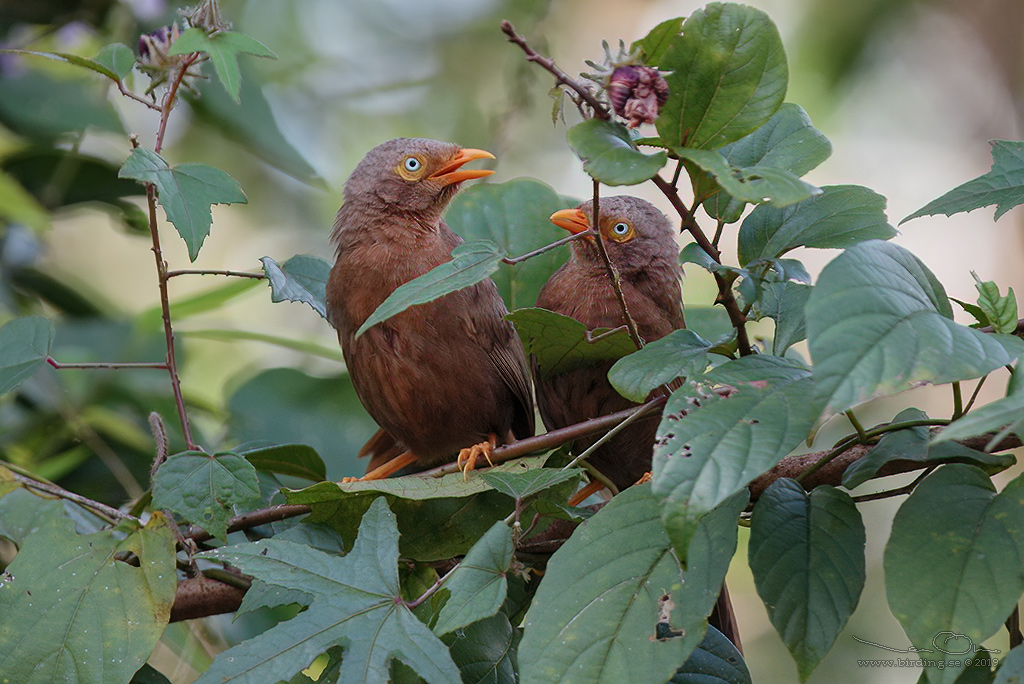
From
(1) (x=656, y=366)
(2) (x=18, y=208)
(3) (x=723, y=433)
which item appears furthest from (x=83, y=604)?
(2) (x=18, y=208)

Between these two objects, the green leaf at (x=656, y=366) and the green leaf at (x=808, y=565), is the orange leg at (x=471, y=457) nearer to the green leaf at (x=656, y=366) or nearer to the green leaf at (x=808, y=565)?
the green leaf at (x=656, y=366)

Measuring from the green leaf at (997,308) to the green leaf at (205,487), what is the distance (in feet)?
4.65

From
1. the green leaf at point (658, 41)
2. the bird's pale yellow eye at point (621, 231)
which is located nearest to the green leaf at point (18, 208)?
the bird's pale yellow eye at point (621, 231)

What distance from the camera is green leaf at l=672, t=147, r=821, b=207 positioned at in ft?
4.46

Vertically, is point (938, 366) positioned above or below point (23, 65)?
below

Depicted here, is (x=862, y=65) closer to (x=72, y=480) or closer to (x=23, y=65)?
(x=23, y=65)

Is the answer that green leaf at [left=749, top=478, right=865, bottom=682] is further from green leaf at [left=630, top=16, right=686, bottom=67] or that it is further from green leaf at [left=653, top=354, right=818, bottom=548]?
green leaf at [left=630, top=16, right=686, bottom=67]

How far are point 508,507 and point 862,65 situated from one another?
624 cm

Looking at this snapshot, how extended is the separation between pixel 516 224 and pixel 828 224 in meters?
1.27

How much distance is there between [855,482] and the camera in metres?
1.60

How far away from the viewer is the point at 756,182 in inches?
55.4

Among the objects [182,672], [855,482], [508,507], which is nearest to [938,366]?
[855,482]

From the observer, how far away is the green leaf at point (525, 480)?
168 cm

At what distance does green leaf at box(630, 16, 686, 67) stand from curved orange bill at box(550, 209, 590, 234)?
1311mm
